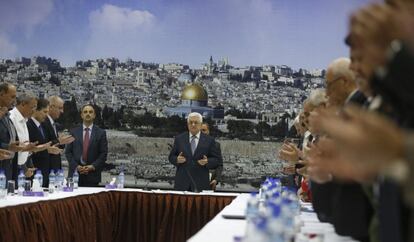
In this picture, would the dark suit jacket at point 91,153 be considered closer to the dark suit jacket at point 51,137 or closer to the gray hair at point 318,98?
the dark suit jacket at point 51,137

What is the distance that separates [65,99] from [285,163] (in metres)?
2.64

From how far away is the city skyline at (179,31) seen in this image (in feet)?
25.1

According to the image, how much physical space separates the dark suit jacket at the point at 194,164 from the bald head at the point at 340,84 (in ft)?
11.0

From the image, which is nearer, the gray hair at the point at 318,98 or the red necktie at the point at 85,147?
the gray hair at the point at 318,98

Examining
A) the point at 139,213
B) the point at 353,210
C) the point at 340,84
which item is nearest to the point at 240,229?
the point at 340,84

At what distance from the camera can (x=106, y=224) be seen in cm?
525

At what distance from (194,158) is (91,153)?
1.01m

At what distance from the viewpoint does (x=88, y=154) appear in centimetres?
649

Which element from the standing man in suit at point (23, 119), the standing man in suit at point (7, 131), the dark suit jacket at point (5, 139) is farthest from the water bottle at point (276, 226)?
the standing man in suit at point (23, 119)

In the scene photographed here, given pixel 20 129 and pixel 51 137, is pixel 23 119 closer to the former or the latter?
pixel 20 129

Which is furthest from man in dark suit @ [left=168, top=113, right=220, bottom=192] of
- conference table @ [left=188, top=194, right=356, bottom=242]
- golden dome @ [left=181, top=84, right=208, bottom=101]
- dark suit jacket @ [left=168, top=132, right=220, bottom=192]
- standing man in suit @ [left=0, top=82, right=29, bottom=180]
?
conference table @ [left=188, top=194, right=356, bottom=242]

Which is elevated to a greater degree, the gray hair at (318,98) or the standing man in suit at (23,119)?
the gray hair at (318,98)

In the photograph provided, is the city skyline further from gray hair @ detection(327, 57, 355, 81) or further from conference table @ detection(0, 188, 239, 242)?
gray hair @ detection(327, 57, 355, 81)

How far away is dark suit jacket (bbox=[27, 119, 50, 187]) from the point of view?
6.09 meters
